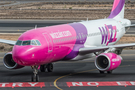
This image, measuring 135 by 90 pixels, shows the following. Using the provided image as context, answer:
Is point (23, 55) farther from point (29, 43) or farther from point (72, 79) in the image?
point (72, 79)

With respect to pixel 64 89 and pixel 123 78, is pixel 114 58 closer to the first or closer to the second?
pixel 123 78

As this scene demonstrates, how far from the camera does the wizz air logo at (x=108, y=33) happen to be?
1347 inches

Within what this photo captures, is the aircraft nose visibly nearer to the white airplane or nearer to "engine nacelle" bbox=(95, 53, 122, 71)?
the white airplane

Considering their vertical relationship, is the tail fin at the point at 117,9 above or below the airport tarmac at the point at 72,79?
above

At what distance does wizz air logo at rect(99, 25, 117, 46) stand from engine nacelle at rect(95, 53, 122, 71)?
6658mm

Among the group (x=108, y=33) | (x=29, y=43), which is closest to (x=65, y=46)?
(x=29, y=43)

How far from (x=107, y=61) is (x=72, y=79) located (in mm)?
3699

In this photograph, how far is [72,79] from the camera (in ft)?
86.8

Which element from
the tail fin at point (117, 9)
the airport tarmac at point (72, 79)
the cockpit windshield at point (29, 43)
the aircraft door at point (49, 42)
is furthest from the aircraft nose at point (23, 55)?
the tail fin at point (117, 9)

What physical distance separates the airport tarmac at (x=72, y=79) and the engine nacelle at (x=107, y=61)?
97cm

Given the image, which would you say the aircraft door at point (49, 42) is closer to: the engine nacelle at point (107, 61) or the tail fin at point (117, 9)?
the engine nacelle at point (107, 61)

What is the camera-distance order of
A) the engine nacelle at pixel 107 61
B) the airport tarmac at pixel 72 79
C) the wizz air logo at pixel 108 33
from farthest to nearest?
1. the wizz air logo at pixel 108 33
2. the engine nacelle at pixel 107 61
3. the airport tarmac at pixel 72 79

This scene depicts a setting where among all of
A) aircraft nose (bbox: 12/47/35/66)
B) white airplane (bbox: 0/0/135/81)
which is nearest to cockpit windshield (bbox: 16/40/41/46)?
white airplane (bbox: 0/0/135/81)

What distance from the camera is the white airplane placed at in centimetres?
2366
